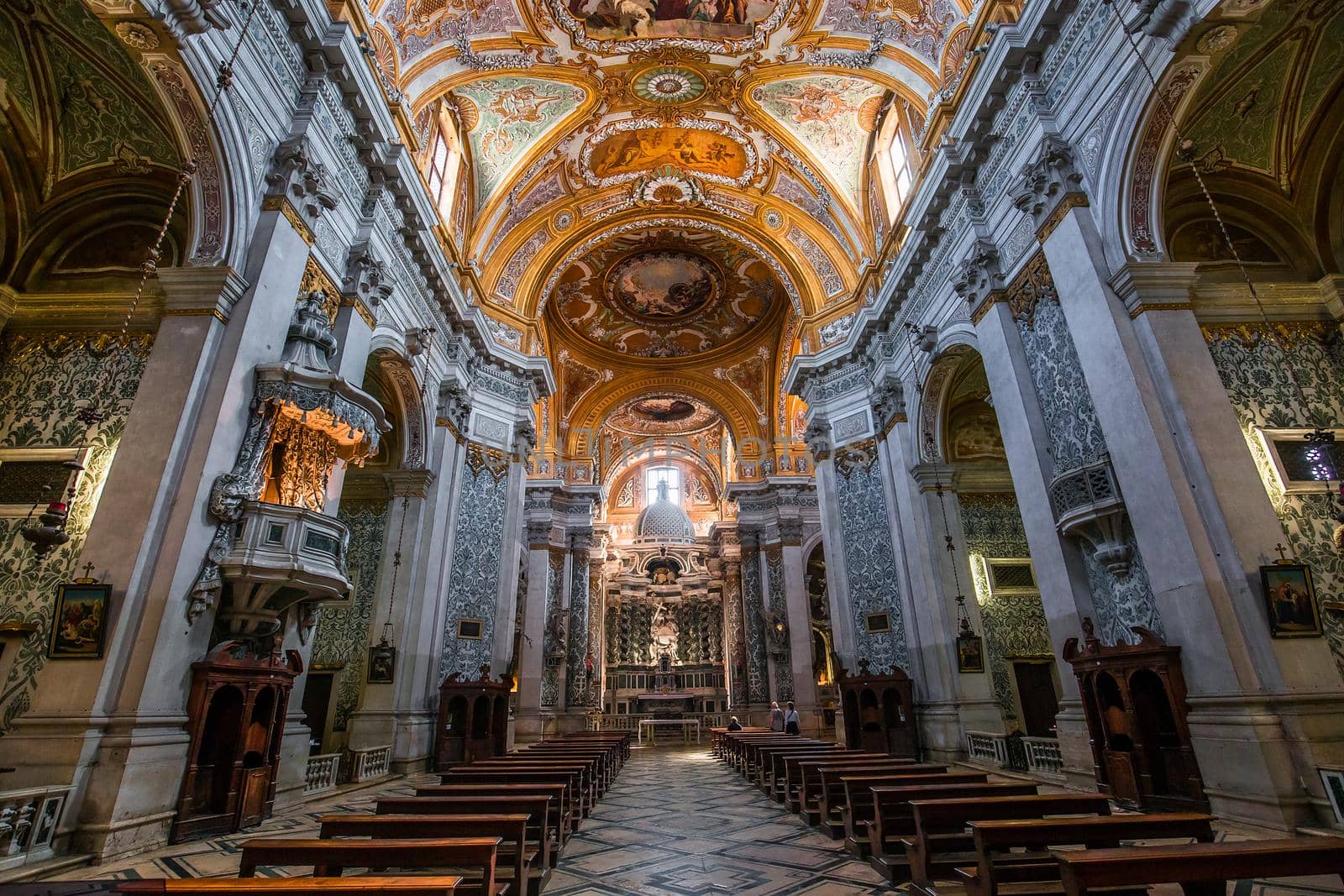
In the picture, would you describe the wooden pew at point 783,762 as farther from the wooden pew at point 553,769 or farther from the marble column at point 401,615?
the marble column at point 401,615

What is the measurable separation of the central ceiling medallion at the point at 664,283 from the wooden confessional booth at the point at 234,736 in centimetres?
1535

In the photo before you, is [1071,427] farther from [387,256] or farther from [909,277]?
[387,256]

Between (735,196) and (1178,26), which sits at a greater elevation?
(735,196)

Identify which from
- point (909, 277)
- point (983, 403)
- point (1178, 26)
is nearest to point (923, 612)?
point (983, 403)

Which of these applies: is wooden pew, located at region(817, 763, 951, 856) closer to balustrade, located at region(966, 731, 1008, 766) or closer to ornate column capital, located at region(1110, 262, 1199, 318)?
balustrade, located at region(966, 731, 1008, 766)

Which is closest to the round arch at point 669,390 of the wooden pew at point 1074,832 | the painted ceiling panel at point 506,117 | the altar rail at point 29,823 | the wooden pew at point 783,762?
the painted ceiling panel at point 506,117

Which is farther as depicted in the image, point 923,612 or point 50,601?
point 923,612

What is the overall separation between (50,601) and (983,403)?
13824mm

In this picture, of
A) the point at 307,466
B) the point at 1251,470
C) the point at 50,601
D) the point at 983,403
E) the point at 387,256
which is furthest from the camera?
the point at 983,403

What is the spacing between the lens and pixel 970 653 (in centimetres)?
1044

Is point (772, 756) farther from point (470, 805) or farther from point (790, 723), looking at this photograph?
point (790, 723)

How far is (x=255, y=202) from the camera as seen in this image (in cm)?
666

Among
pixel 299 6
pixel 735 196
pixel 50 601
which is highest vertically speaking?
pixel 735 196

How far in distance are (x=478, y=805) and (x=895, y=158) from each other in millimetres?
12898
